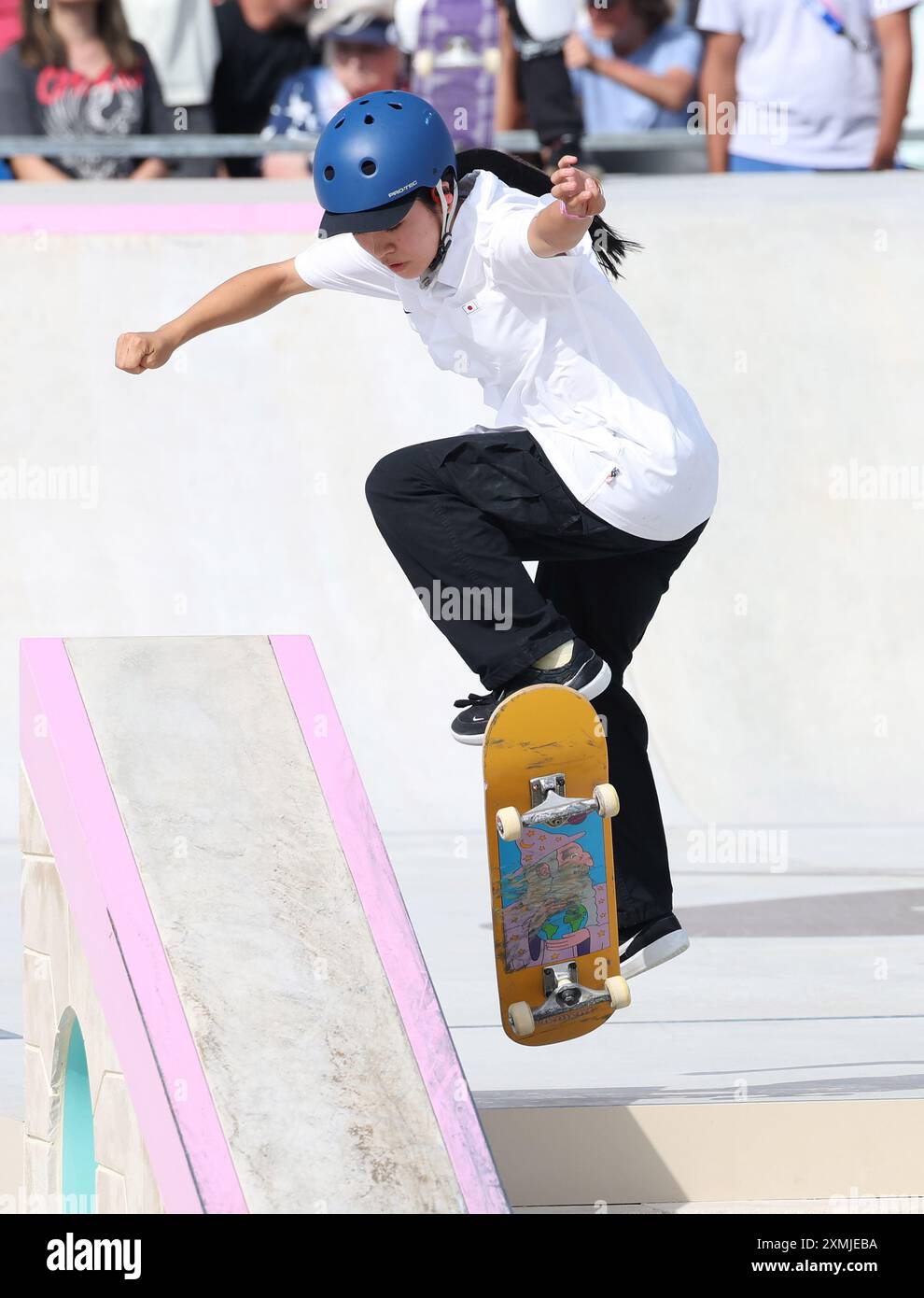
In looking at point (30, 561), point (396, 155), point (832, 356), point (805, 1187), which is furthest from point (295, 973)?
point (832, 356)

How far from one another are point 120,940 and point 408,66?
23.5 feet

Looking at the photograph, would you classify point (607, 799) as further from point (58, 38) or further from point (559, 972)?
point (58, 38)

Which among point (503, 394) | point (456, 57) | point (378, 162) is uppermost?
point (378, 162)

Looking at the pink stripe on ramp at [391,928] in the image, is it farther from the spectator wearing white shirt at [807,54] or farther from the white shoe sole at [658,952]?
the spectator wearing white shirt at [807,54]

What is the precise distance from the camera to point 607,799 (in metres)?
3.85

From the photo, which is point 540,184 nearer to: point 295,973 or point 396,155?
point 396,155

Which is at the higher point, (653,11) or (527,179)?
(527,179)

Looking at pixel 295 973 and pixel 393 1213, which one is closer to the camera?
pixel 393 1213

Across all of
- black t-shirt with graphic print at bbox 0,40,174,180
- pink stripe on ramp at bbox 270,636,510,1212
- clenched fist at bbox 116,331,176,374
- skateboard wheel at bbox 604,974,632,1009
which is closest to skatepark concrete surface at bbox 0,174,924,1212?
black t-shirt with graphic print at bbox 0,40,174,180

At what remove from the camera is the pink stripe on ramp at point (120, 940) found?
3037mm

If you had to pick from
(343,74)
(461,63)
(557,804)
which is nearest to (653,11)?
(461,63)

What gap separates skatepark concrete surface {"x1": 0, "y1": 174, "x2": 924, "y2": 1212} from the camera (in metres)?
8.27
